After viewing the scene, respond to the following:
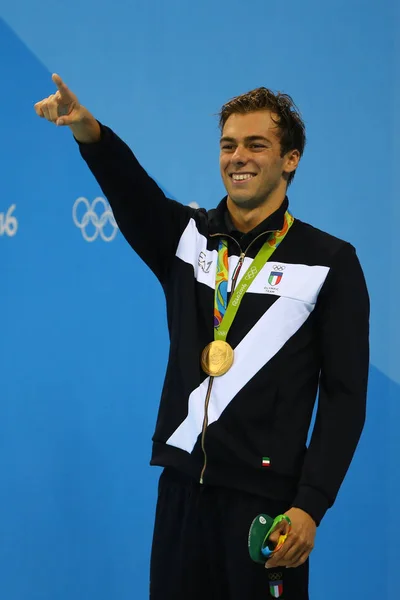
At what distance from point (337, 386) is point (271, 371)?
0.41 feet

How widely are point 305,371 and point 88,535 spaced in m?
1.42

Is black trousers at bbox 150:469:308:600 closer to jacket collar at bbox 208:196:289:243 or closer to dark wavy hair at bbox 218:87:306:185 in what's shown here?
jacket collar at bbox 208:196:289:243

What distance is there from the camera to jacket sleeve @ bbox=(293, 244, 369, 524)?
5.19 feet

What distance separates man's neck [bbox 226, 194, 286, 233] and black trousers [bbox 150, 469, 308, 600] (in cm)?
50

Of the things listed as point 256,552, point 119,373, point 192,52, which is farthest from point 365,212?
point 256,552

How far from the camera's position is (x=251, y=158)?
1699 mm

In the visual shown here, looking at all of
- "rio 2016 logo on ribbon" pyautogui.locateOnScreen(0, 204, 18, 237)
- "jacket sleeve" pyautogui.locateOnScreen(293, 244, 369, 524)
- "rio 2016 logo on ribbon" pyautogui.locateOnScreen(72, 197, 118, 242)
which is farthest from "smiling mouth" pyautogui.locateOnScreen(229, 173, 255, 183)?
"rio 2016 logo on ribbon" pyautogui.locateOnScreen(0, 204, 18, 237)

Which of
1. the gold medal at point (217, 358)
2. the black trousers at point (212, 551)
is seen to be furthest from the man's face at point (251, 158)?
the black trousers at point (212, 551)

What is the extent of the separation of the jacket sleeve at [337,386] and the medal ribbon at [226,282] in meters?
0.13

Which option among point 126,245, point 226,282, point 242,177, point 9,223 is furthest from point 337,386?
point 9,223

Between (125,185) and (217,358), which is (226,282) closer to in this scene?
(217,358)

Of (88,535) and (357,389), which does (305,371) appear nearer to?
(357,389)

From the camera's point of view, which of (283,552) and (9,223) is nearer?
(283,552)

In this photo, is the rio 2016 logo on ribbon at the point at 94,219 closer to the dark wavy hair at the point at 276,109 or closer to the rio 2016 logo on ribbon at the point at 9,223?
the rio 2016 logo on ribbon at the point at 9,223
